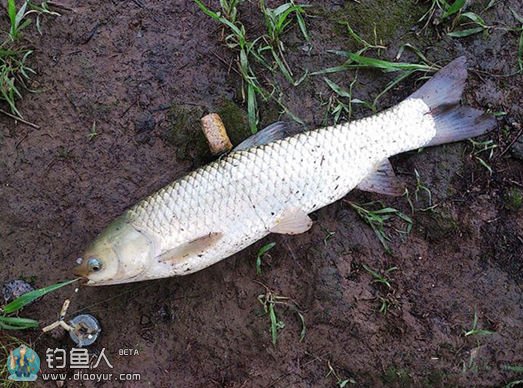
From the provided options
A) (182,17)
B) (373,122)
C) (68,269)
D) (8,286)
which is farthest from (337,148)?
(8,286)

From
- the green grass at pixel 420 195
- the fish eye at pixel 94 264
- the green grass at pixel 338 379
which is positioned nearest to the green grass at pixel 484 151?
the green grass at pixel 420 195

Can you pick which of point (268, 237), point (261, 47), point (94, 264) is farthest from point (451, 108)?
point (94, 264)

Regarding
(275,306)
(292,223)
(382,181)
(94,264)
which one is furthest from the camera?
(275,306)

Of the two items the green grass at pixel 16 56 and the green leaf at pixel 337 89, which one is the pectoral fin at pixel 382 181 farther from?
the green grass at pixel 16 56

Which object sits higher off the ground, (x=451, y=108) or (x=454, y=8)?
(x=454, y=8)

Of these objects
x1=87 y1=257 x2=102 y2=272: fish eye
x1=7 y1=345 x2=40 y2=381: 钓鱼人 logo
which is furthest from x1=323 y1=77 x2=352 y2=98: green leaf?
x1=7 y1=345 x2=40 y2=381: 钓鱼人 logo

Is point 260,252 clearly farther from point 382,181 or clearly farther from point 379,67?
point 379,67
